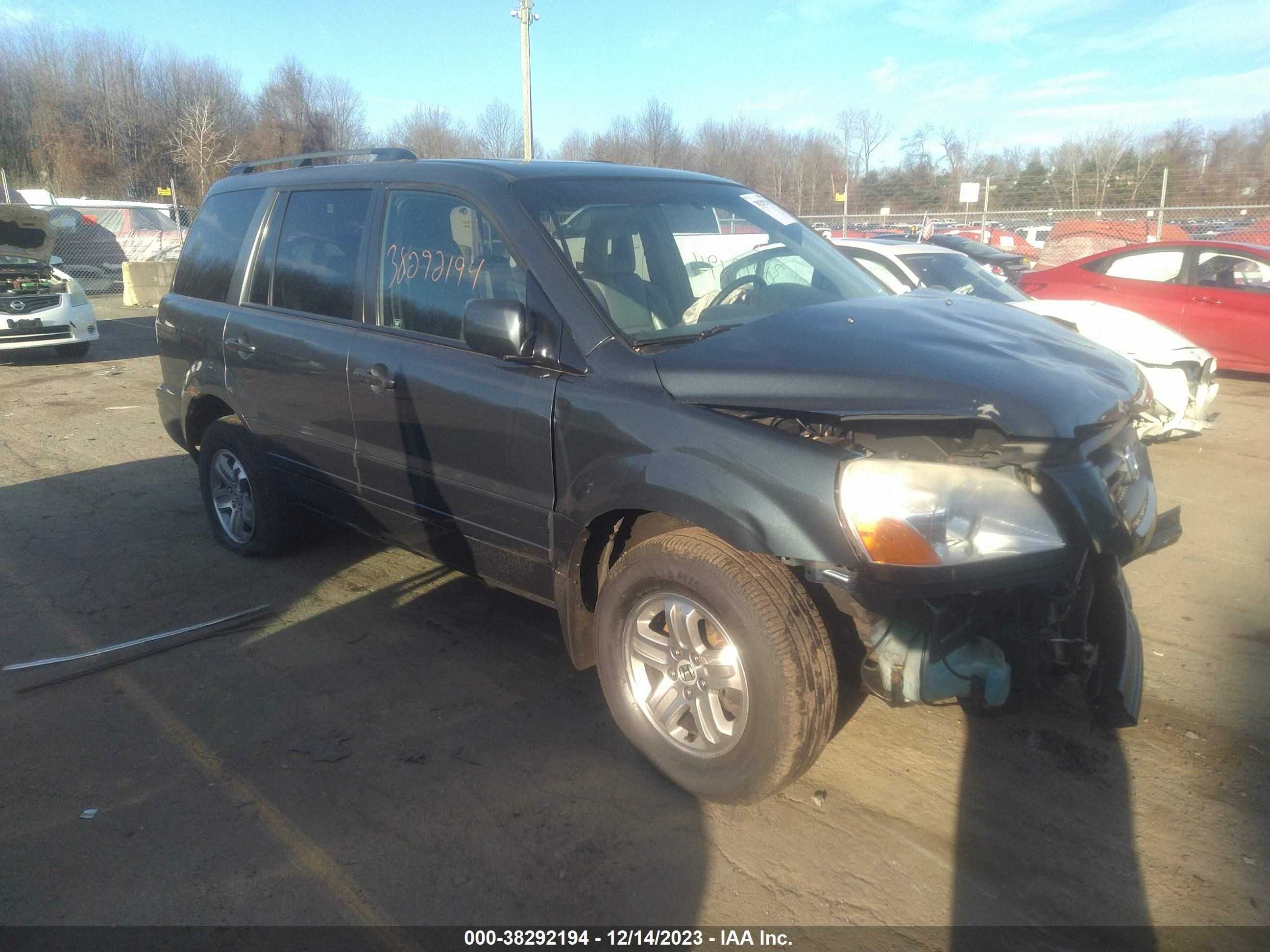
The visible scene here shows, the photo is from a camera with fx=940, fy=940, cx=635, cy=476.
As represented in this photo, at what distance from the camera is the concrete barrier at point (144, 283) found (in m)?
19.0

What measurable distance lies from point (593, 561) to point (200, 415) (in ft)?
9.93

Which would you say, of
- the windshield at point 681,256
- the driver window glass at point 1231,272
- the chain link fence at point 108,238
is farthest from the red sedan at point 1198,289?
the chain link fence at point 108,238

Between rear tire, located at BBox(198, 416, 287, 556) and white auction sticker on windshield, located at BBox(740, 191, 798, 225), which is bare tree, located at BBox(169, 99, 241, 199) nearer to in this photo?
rear tire, located at BBox(198, 416, 287, 556)

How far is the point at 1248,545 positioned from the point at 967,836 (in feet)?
11.5

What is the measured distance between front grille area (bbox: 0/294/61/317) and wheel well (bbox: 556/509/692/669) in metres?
11.5

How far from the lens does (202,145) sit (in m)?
34.5

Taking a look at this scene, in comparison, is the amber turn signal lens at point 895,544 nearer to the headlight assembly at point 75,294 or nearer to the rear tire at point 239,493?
the rear tire at point 239,493

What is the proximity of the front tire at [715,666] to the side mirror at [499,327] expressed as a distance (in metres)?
0.79

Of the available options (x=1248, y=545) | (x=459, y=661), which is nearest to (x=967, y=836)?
(x=459, y=661)

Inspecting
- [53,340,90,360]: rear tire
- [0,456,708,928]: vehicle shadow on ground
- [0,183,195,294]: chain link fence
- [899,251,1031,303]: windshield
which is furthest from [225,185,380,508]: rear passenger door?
[0,183,195,294]: chain link fence

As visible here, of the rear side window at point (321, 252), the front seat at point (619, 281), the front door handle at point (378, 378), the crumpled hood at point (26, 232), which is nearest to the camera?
the front seat at point (619, 281)

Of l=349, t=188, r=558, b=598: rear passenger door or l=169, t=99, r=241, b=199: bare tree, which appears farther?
l=169, t=99, r=241, b=199: bare tree

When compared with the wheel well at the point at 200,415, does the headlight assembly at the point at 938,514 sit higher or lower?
higher

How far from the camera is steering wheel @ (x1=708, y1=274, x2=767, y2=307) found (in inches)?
138
